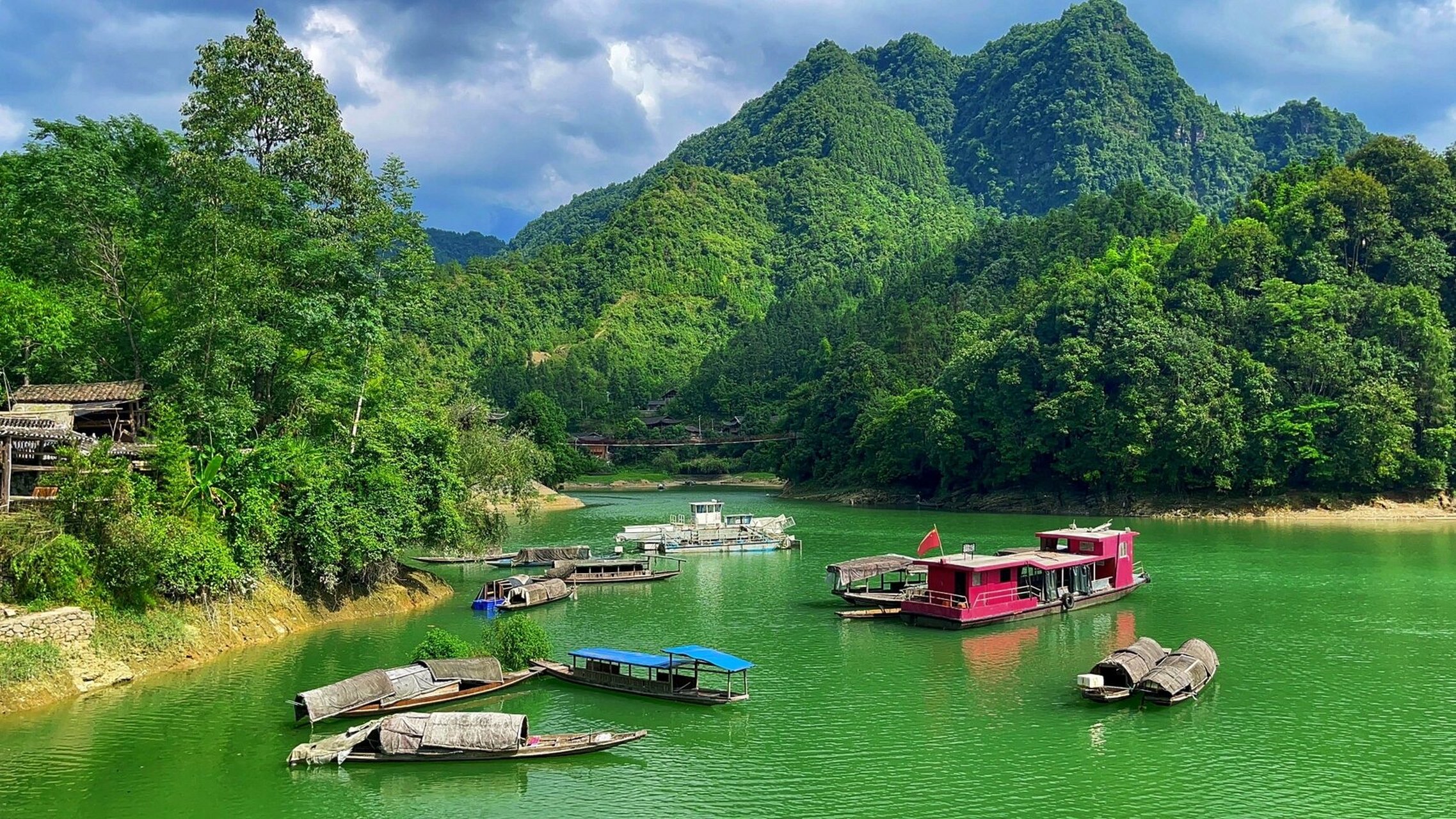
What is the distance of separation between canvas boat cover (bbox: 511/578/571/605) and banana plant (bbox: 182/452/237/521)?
11.9 meters

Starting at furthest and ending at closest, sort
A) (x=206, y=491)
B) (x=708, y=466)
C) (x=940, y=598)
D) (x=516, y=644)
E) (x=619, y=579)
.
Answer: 1. (x=708, y=466)
2. (x=619, y=579)
3. (x=940, y=598)
4. (x=206, y=491)
5. (x=516, y=644)

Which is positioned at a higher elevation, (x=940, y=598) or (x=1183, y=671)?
(x=940, y=598)

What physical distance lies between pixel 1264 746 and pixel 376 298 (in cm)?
3212

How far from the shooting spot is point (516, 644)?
29219 mm

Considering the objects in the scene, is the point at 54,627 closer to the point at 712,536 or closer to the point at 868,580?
the point at 868,580

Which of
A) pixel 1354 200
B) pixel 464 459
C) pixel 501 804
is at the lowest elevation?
pixel 501 804

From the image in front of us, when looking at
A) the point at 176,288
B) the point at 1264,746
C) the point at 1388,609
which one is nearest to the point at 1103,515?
the point at 1388,609

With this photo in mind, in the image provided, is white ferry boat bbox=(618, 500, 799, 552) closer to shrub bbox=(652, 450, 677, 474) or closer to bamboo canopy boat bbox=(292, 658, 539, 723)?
bamboo canopy boat bbox=(292, 658, 539, 723)

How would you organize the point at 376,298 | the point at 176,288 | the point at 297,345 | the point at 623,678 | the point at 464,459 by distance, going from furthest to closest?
the point at 464,459
the point at 376,298
the point at 297,345
the point at 176,288
the point at 623,678

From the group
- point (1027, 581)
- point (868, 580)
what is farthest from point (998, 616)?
point (868, 580)

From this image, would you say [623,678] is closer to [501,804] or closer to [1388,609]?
[501,804]

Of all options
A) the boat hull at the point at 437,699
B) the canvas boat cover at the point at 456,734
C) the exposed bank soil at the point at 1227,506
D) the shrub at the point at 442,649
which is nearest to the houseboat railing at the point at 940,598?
the boat hull at the point at 437,699

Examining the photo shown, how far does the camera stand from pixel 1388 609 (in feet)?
129

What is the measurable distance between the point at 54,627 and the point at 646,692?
1500 cm
